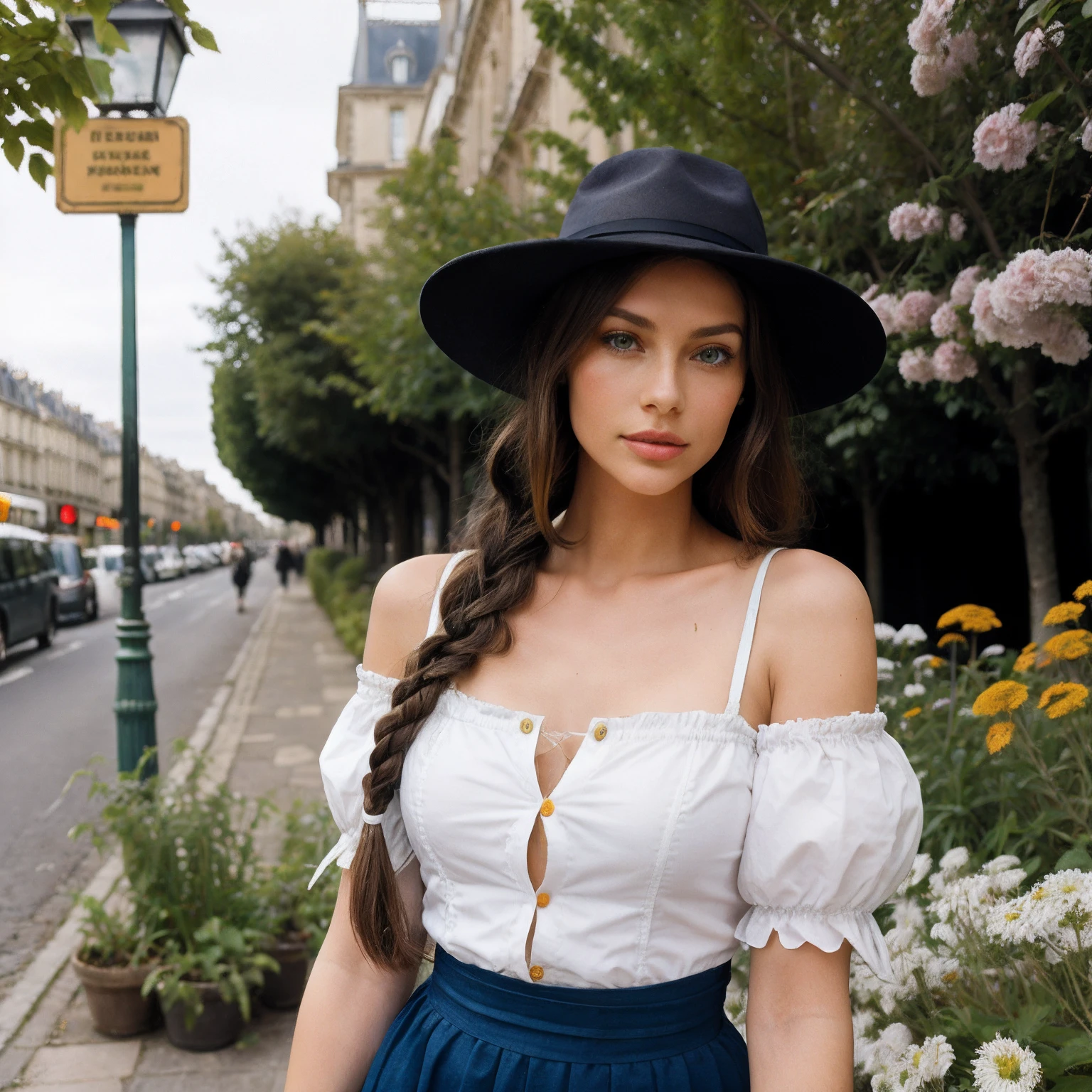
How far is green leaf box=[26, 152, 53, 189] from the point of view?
2584 millimetres

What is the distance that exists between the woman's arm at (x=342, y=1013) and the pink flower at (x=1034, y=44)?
214 centimetres

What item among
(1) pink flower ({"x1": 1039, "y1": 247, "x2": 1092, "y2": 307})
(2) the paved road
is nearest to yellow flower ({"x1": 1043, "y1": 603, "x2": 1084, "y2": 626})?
(1) pink flower ({"x1": 1039, "y1": 247, "x2": 1092, "y2": 307})

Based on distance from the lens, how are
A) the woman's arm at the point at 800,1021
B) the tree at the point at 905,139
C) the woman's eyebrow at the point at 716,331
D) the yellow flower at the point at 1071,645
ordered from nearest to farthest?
the woman's arm at the point at 800,1021 → the woman's eyebrow at the point at 716,331 → the yellow flower at the point at 1071,645 → the tree at the point at 905,139

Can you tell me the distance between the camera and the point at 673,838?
132 centimetres

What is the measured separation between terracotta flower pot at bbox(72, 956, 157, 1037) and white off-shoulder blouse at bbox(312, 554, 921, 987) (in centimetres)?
298

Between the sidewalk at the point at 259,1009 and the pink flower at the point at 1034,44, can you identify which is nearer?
the pink flower at the point at 1034,44

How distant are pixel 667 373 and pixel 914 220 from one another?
2176 mm

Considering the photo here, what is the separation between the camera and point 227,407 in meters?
26.2

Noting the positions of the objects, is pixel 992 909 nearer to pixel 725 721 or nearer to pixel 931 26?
pixel 725 721

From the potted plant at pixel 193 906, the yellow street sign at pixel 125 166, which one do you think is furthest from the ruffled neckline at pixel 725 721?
the yellow street sign at pixel 125 166

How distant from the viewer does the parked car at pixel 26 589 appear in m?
15.1

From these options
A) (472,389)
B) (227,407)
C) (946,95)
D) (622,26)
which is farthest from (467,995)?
(227,407)

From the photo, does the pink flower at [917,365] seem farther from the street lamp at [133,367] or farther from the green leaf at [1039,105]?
the street lamp at [133,367]

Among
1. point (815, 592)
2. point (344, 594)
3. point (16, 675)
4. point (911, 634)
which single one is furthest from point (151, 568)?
point (815, 592)
